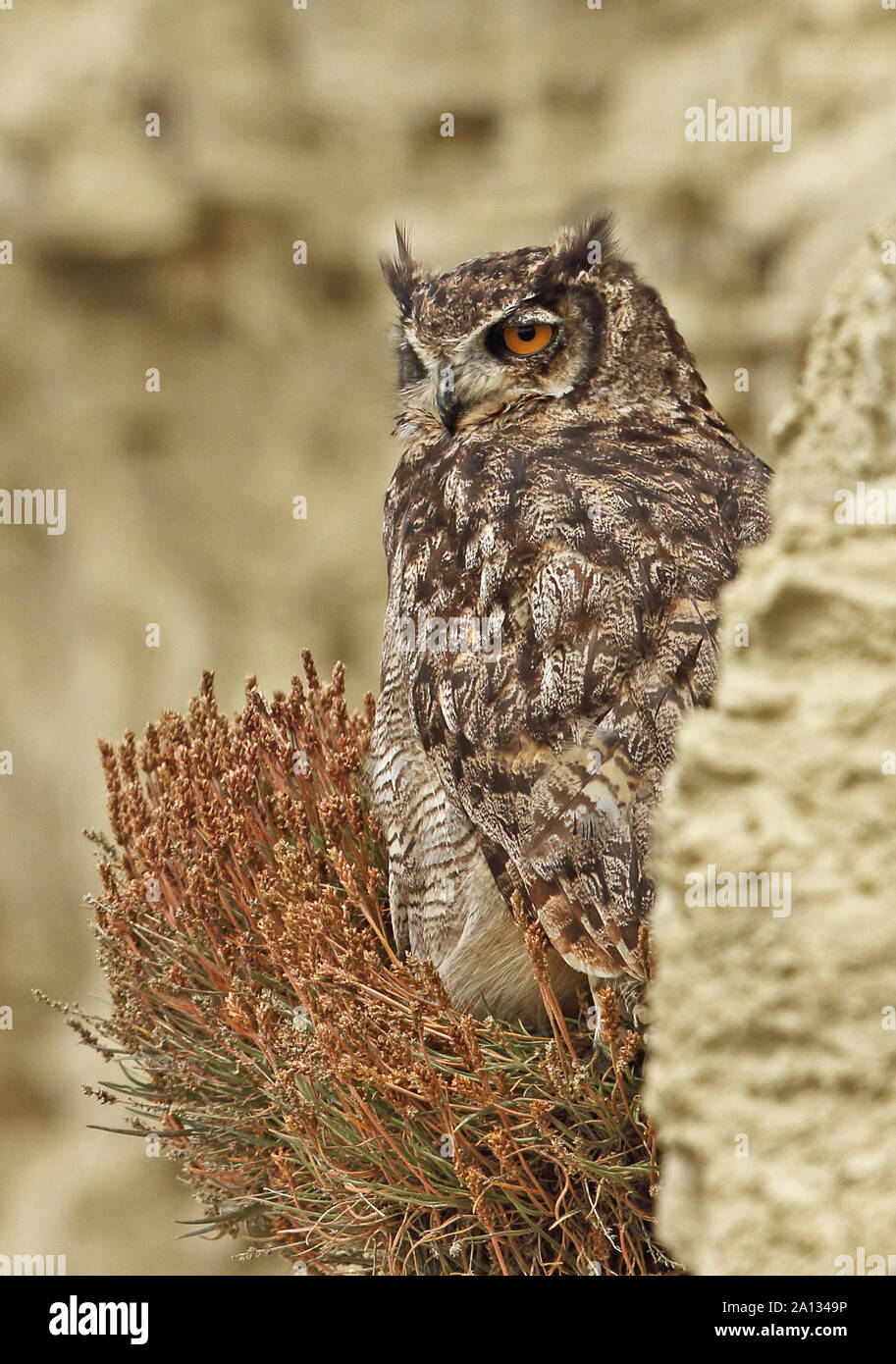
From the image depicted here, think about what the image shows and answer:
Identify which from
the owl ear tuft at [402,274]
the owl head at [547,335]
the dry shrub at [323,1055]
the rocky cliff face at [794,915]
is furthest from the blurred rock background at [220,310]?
the rocky cliff face at [794,915]

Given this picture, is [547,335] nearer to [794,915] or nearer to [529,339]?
[529,339]

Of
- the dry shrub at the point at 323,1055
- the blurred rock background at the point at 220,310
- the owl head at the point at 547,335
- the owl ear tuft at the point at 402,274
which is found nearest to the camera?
the dry shrub at the point at 323,1055

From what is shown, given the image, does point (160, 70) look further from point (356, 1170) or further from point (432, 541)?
point (356, 1170)

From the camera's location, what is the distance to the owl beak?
1.82m

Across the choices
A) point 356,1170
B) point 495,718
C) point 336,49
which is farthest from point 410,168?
point 356,1170

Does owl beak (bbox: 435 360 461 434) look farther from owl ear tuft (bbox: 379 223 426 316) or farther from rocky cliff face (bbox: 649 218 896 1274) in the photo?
rocky cliff face (bbox: 649 218 896 1274)

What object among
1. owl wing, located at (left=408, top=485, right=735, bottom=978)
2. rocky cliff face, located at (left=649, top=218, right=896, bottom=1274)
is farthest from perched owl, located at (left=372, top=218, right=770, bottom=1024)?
rocky cliff face, located at (left=649, top=218, right=896, bottom=1274)

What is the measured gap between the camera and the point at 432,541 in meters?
1.66

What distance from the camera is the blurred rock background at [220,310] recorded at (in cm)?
434

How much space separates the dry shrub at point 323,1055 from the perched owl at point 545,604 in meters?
0.12

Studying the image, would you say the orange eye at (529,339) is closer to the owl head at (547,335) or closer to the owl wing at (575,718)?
the owl head at (547,335)

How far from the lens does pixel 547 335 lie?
1.80 m

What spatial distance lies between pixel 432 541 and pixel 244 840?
54cm

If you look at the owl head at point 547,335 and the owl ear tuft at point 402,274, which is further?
the owl ear tuft at point 402,274
